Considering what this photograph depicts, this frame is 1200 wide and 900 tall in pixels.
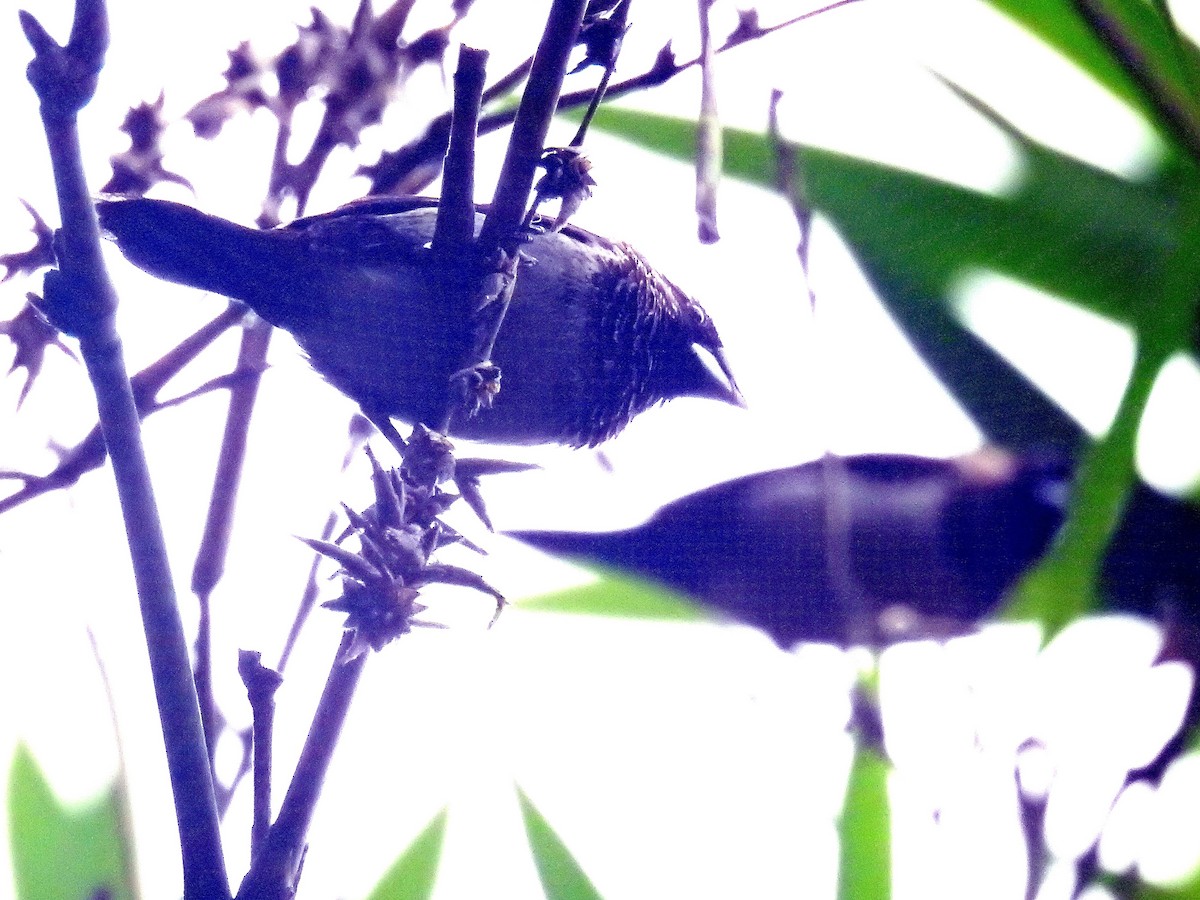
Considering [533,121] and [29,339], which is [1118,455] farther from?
[29,339]

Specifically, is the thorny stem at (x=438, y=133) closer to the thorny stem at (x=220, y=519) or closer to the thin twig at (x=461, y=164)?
the thin twig at (x=461, y=164)

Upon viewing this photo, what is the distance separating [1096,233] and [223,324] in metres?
0.98

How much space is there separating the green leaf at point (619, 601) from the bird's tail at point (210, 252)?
70 centimetres

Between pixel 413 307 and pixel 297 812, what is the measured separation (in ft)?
3.24

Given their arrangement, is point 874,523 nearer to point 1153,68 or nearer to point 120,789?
point 1153,68

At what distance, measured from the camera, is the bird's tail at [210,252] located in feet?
5.51

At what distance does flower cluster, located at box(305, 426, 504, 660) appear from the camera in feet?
3.01

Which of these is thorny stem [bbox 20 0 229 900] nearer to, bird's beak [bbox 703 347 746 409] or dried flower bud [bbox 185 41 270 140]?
dried flower bud [bbox 185 41 270 140]

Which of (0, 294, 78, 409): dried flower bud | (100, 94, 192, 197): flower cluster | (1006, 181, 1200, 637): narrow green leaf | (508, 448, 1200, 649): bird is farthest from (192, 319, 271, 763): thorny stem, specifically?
(1006, 181, 1200, 637): narrow green leaf

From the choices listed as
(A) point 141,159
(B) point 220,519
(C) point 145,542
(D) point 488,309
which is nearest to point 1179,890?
(C) point 145,542

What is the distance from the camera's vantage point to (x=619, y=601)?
46.1 inches

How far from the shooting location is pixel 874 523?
926 mm

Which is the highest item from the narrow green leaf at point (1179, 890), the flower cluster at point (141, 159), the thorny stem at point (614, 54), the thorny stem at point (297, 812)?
the flower cluster at point (141, 159)

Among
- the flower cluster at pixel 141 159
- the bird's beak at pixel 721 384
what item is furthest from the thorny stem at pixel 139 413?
the bird's beak at pixel 721 384
